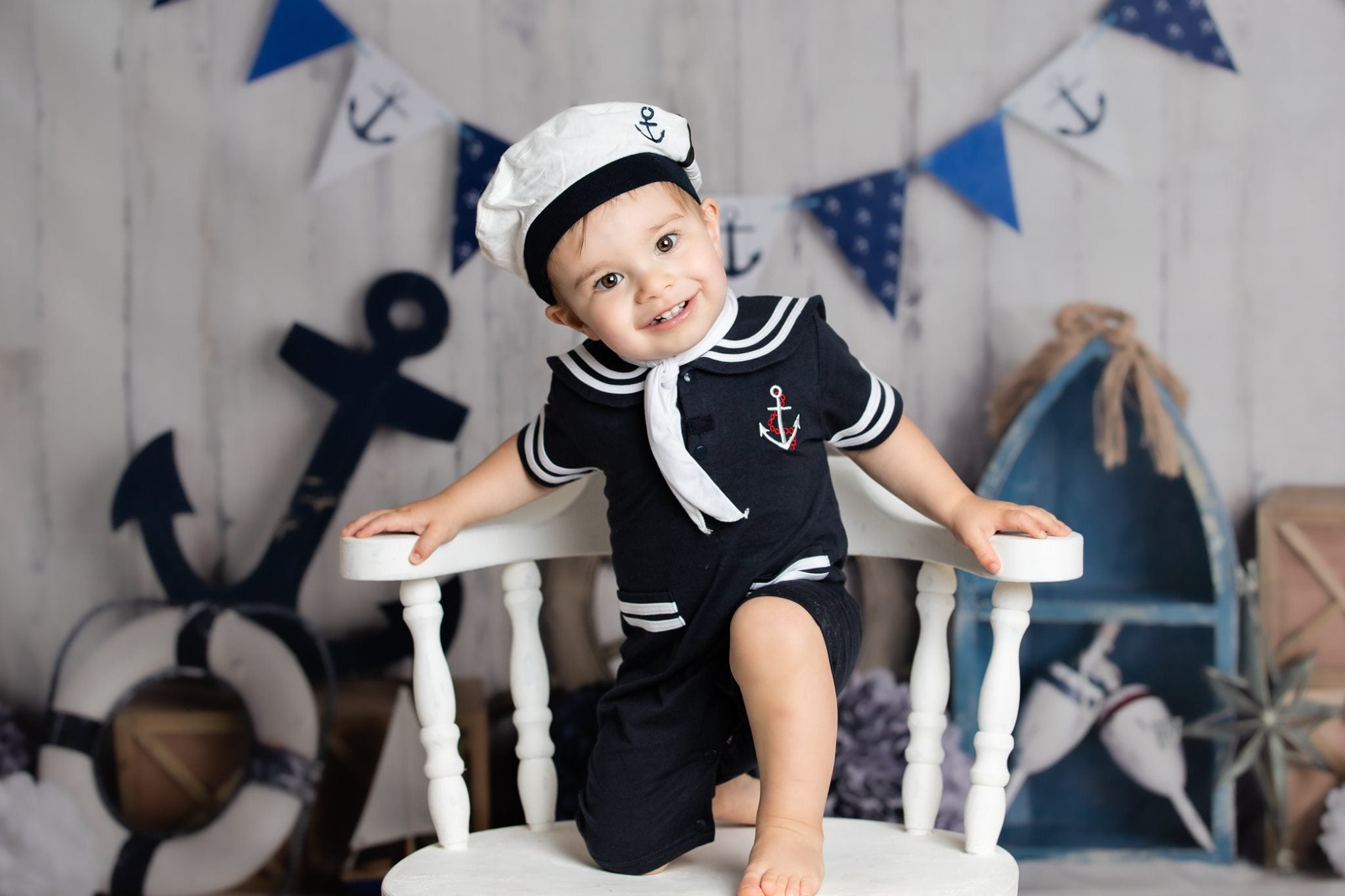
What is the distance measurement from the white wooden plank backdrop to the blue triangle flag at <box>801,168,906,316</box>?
1.6 inches

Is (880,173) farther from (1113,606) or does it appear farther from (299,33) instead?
(299,33)

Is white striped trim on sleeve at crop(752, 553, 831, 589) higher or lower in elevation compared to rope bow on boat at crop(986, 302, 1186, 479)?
lower

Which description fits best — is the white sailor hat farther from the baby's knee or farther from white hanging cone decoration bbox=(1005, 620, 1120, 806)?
white hanging cone decoration bbox=(1005, 620, 1120, 806)

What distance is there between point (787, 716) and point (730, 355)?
329mm

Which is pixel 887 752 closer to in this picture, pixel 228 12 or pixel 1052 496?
pixel 1052 496

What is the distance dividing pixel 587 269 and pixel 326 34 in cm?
105

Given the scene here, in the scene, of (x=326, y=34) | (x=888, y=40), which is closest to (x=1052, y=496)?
(x=888, y=40)

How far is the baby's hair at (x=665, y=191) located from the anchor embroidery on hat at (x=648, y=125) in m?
0.04

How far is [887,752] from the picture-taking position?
67.7 inches

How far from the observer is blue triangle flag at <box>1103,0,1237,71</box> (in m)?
1.92

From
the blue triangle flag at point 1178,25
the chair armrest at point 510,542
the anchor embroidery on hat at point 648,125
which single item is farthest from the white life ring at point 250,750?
the blue triangle flag at point 1178,25

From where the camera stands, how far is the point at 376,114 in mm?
1925

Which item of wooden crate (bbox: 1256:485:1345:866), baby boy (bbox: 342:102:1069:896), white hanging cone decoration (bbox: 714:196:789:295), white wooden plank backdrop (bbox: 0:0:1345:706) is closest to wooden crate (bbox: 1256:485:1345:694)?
wooden crate (bbox: 1256:485:1345:866)

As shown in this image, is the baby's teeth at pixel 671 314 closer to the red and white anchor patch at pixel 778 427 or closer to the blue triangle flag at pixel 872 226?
the red and white anchor patch at pixel 778 427
